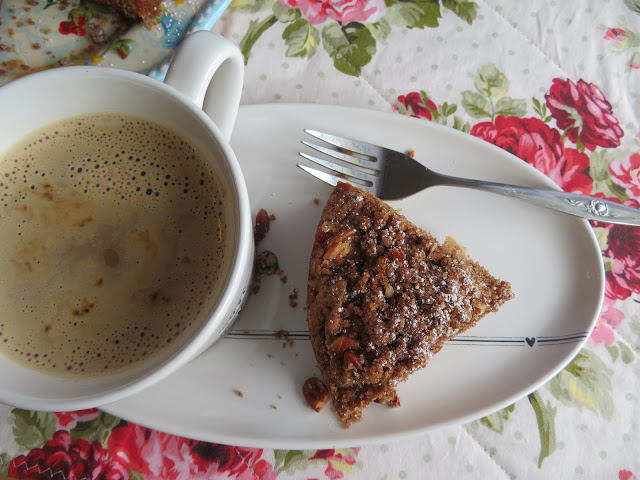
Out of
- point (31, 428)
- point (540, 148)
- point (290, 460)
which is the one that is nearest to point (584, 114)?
point (540, 148)

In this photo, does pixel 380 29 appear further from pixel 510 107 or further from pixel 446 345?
pixel 446 345

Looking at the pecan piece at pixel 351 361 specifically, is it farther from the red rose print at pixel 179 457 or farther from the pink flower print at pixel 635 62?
the pink flower print at pixel 635 62

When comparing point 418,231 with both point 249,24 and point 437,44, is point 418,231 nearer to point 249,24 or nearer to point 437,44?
point 437,44

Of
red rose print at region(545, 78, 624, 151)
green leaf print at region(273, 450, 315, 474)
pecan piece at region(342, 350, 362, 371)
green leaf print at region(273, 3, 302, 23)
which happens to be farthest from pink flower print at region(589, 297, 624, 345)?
green leaf print at region(273, 3, 302, 23)

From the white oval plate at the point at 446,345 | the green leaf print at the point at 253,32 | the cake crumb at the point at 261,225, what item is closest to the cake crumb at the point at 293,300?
the white oval plate at the point at 446,345

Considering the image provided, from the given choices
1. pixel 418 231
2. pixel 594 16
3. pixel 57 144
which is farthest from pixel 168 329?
pixel 594 16

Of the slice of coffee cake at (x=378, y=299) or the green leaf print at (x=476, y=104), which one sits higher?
the green leaf print at (x=476, y=104)

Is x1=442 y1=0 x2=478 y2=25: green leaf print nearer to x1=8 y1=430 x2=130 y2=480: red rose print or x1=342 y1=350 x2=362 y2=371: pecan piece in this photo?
x1=342 y1=350 x2=362 y2=371: pecan piece
